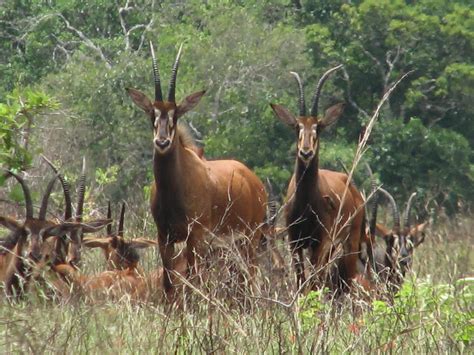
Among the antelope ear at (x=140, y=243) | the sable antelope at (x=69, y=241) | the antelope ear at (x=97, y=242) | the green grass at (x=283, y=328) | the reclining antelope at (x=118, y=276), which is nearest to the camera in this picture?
the green grass at (x=283, y=328)

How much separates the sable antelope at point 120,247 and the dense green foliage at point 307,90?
42.2ft

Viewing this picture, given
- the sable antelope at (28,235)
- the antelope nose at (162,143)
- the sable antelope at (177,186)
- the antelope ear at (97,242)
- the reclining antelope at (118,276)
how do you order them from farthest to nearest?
the antelope ear at (97,242)
the sable antelope at (28,235)
the sable antelope at (177,186)
the antelope nose at (162,143)
the reclining antelope at (118,276)

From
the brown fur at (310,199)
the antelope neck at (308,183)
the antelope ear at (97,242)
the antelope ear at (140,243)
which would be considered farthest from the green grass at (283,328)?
the antelope ear at (97,242)

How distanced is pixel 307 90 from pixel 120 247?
56.9ft

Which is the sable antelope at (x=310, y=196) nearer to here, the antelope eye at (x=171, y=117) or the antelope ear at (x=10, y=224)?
the antelope eye at (x=171, y=117)

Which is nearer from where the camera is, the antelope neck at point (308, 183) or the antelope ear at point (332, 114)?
the antelope neck at point (308, 183)

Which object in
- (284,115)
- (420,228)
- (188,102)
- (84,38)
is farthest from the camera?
(84,38)

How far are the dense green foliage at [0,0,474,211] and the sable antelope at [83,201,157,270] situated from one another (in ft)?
42.2

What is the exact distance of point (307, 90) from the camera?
96.3 feet

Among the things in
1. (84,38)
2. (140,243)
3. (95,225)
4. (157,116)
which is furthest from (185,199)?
(84,38)

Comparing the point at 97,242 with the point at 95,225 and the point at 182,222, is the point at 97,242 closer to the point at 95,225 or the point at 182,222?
the point at 95,225

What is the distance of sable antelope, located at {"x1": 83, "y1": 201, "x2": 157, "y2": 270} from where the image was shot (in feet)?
39.8

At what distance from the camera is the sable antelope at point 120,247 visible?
478 inches

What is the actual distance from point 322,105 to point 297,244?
18057mm
